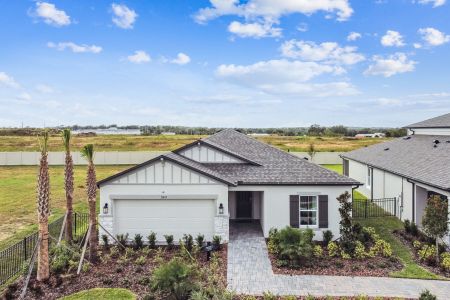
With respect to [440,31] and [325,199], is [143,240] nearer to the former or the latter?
[325,199]

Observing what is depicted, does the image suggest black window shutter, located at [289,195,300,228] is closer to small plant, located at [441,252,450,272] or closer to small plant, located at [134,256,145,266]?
small plant, located at [441,252,450,272]

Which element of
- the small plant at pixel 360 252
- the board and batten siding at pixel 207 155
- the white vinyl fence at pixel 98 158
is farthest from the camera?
the white vinyl fence at pixel 98 158

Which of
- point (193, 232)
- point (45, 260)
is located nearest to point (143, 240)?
point (193, 232)

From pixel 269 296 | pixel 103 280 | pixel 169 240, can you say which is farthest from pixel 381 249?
pixel 103 280

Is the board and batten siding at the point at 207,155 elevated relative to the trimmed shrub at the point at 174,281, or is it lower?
elevated

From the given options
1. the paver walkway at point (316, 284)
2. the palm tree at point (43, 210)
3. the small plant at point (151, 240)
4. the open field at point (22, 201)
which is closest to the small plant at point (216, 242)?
the paver walkway at point (316, 284)

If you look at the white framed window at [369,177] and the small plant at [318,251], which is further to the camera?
the white framed window at [369,177]

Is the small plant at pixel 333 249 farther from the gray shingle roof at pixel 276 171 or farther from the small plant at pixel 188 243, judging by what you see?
the small plant at pixel 188 243
